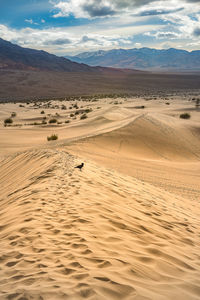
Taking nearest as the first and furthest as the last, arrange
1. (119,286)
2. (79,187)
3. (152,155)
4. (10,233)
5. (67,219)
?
(119,286), (10,233), (67,219), (79,187), (152,155)

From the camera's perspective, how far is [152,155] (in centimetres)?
1304

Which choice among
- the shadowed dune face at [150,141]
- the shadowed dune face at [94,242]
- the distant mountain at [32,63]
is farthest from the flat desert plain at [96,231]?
the distant mountain at [32,63]

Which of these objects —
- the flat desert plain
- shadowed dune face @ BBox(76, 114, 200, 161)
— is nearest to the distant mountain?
shadowed dune face @ BBox(76, 114, 200, 161)

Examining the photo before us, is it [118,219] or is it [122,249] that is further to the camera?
[118,219]

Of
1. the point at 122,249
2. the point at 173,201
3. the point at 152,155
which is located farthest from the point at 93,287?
the point at 152,155

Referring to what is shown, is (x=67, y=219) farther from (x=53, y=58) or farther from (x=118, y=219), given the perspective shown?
(x=53, y=58)

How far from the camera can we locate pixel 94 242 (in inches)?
150

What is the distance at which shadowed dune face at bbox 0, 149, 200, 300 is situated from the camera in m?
2.83

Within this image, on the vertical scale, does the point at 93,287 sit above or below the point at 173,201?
above

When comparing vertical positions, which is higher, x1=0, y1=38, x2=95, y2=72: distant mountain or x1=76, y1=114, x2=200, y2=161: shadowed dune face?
x1=0, y1=38, x2=95, y2=72: distant mountain

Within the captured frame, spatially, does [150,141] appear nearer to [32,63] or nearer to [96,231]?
[96,231]

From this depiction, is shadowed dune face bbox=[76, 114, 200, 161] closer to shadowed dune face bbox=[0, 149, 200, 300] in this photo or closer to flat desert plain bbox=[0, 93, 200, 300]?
flat desert plain bbox=[0, 93, 200, 300]

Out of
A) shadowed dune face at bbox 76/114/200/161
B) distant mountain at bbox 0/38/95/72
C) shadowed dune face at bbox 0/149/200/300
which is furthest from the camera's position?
distant mountain at bbox 0/38/95/72

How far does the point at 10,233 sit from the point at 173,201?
170 inches
